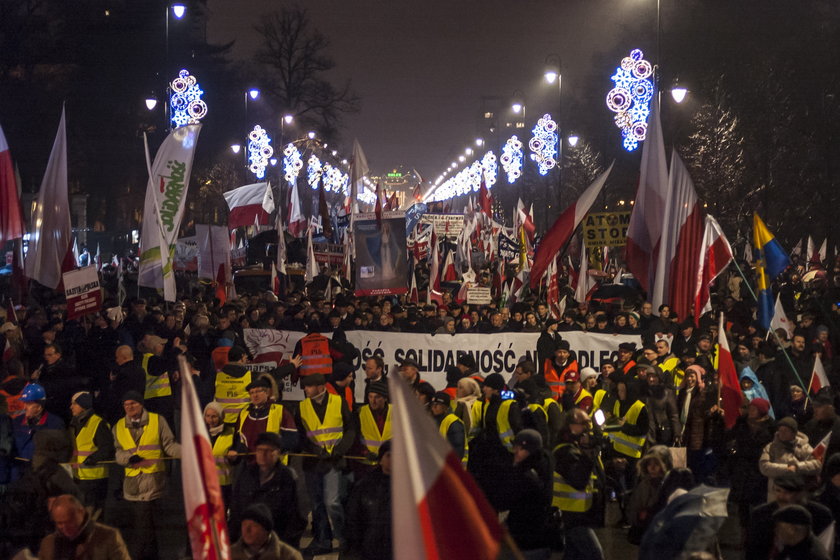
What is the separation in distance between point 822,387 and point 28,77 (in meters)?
39.8

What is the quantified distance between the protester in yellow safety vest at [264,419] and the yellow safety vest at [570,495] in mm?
2386

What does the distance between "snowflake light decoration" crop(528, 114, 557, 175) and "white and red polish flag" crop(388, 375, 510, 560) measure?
147 feet

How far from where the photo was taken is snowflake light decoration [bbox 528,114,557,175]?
48125 mm

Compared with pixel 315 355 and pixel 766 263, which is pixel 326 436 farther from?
pixel 766 263

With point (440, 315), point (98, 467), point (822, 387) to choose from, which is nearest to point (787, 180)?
point (440, 315)

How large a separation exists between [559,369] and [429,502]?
8606mm

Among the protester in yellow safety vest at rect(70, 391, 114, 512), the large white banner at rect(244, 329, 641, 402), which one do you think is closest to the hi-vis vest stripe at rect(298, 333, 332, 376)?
the large white banner at rect(244, 329, 641, 402)

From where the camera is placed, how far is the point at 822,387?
1120cm

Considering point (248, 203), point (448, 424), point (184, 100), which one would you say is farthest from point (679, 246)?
point (184, 100)

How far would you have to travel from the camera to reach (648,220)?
45.6 feet

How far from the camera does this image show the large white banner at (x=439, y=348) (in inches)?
583

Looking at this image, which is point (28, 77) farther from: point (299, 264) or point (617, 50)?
point (617, 50)

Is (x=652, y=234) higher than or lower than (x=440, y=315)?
higher

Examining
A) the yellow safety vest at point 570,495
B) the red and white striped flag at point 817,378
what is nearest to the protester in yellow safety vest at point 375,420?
the yellow safety vest at point 570,495
